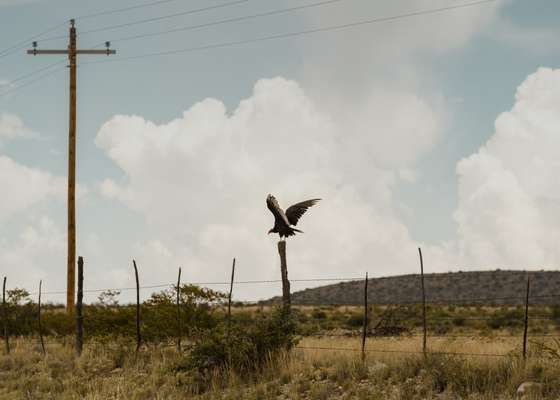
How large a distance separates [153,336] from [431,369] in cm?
1173

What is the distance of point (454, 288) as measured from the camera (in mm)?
76562

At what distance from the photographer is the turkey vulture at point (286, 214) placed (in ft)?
61.9

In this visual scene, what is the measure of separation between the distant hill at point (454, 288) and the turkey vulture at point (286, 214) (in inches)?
2096

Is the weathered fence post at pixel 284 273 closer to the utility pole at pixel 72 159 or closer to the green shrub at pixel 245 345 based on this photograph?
the green shrub at pixel 245 345

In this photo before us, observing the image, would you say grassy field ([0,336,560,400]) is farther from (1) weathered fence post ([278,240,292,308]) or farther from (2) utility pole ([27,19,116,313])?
(2) utility pole ([27,19,116,313])

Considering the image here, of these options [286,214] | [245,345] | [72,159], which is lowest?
[245,345]

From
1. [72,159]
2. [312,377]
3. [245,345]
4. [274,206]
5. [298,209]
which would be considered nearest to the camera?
[312,377]

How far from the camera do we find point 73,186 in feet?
98.4

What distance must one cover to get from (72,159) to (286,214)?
1421cm

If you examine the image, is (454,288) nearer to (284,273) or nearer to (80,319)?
(80,319)

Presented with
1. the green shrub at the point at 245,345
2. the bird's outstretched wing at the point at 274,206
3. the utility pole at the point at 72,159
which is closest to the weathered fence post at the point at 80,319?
the utility pole at the point at 72,159

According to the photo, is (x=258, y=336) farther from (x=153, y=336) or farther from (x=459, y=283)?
(x=459, y=283)

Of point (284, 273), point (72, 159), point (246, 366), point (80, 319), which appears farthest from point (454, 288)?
point (246, 366)

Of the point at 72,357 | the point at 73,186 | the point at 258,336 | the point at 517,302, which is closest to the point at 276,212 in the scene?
the point at 258,336
